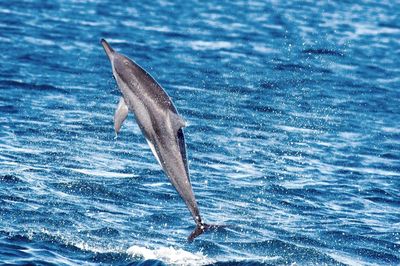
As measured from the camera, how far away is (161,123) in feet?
39.0

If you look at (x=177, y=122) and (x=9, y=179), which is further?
(x=9, y=179)

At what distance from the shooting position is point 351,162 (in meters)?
21.8

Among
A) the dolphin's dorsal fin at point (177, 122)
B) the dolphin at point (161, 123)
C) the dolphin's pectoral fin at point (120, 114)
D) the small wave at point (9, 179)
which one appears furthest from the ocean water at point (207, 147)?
the dolphin's dorsal fin at point (177, 122)

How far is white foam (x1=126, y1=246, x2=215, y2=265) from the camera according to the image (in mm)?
14227

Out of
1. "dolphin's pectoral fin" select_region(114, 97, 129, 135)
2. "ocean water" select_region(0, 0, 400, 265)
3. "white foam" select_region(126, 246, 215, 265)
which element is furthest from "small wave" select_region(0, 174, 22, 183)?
"dolphin's pectoral fin" select_region(114, 97, 129, 135)

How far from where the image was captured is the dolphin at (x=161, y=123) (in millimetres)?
11656

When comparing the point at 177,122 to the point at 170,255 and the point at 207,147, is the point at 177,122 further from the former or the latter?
the point at 207,147

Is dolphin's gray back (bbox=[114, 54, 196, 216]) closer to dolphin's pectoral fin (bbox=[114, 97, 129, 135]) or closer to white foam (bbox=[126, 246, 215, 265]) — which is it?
dolphin's pectoral fin (bbox=[114, 97, 129, 135])

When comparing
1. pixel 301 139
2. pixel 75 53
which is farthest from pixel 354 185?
pixel 75 53

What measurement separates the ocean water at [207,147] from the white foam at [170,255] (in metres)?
0.04

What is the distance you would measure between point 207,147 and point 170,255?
295 inches

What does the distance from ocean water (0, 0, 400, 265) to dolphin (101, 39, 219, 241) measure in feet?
8.21

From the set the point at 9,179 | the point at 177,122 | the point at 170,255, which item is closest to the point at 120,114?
the point at 177,122

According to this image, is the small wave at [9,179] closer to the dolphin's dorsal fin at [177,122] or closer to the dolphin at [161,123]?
the dolphin at [161,123]
